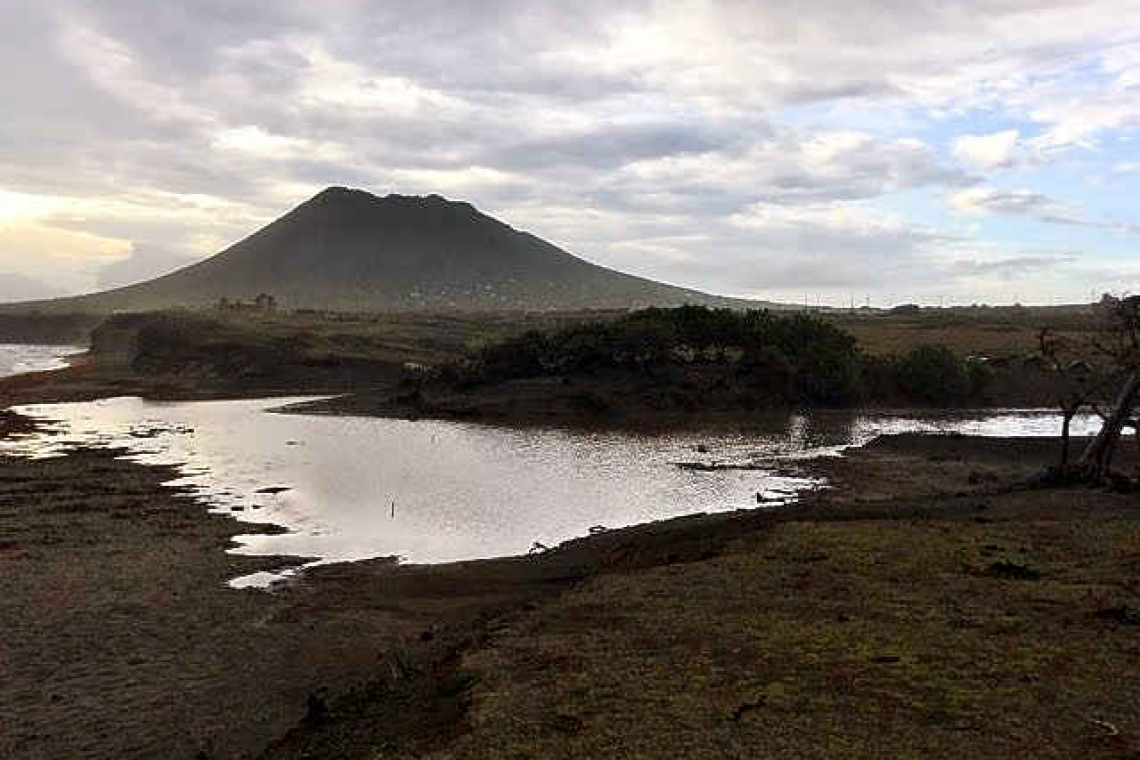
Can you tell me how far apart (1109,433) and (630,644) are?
894 inches

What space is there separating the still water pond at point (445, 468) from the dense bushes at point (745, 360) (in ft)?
17.7

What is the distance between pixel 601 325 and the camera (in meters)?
88.5

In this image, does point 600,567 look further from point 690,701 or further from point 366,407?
point 366,407

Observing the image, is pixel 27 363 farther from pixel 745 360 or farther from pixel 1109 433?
pixel 1109 433

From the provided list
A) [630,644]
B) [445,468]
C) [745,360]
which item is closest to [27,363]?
[745,360]

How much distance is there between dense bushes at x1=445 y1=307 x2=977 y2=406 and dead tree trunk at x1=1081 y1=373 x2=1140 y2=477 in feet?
160

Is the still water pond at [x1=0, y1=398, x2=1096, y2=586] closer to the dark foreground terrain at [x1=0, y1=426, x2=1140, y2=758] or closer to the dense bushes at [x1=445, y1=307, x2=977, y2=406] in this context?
the dark foreground terrain at [x1=0, y1=426, x2=1140, y2=758]

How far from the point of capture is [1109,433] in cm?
3153

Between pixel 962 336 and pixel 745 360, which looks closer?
pixel 745 360

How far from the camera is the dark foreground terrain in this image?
12.2 meters

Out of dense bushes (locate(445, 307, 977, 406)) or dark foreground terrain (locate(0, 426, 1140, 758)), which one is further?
dense bushes (locate(445, 307, 977, 406))

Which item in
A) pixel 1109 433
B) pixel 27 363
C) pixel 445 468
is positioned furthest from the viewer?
pixel 27 363

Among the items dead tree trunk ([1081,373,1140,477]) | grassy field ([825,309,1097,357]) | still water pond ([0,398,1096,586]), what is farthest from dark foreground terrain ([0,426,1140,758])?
grassy field ([825,309,1097,357])

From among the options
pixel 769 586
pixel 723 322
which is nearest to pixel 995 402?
pixel 723 322
